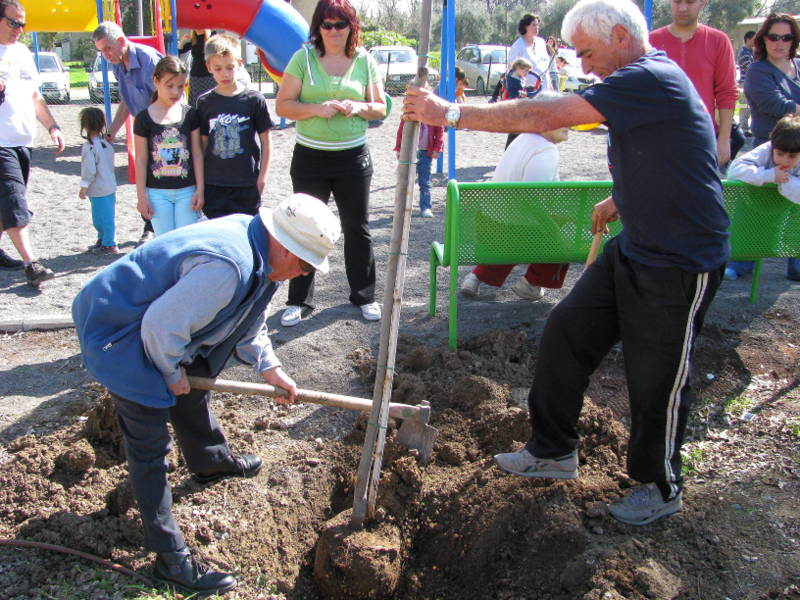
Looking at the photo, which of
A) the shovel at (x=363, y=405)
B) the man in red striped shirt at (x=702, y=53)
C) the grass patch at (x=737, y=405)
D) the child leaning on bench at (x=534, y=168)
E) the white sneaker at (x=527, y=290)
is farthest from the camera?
the white sneaker at (x=527, y=290)

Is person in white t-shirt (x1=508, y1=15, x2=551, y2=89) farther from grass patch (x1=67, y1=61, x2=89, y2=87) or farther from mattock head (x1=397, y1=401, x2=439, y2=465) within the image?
grass patch (x1=67, y1=61, x2=89, y2=87)

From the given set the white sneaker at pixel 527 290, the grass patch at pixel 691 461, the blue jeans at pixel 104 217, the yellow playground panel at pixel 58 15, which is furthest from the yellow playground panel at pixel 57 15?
the grass patch at pixel 691 461

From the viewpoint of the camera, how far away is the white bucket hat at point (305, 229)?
2.46m

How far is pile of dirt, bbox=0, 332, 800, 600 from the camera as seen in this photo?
282 cm

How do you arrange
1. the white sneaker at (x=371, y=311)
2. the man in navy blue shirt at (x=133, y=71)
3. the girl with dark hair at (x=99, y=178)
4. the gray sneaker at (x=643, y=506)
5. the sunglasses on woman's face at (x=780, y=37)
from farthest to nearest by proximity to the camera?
the man in navy blue shirt at (x=133, y=71) → the girl with dark hair at (x=99, y=178) → the sunglasses on woman's face at (x=780, y=37) → the white sneaker at (x=371, y=311) → the gray sneaker at (x=643, y=506)

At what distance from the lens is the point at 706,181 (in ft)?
8.95

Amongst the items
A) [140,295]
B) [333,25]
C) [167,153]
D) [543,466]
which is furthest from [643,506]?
[167,153]

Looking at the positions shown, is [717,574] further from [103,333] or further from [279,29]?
[279,29]

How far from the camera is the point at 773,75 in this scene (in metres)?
5.60

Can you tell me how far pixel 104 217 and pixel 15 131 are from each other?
116cm

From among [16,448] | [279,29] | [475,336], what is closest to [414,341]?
[475,336]

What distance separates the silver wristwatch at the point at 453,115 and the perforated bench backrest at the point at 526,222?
1858mm

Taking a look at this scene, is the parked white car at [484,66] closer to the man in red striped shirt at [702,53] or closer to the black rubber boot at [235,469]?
the man in red striped shirt at [702,53]

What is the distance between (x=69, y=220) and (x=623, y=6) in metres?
6.67
